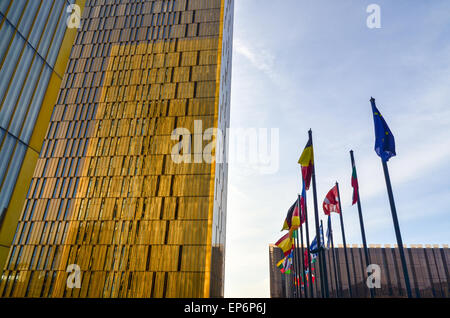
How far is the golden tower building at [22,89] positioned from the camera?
35.8 ft

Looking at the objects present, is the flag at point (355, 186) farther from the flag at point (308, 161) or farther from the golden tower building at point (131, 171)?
the golden tower building at point (131, 171)

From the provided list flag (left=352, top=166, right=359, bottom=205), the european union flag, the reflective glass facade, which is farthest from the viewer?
the reflective glass facade

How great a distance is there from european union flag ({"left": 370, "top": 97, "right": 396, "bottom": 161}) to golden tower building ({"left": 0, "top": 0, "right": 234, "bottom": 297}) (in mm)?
22617

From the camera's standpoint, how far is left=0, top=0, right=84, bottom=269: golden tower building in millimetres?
10898

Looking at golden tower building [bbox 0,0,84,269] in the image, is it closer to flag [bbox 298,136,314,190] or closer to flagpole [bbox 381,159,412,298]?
flag [bbox 298,136,314,190]

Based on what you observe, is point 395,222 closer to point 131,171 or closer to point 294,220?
point 294,220

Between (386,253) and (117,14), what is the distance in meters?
66.0

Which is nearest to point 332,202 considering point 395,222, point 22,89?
point 395,222

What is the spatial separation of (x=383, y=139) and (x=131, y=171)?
1218 inches

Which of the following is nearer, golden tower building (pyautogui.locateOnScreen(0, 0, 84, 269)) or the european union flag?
golden tower building (pyautogui.locateOnScreen(0, 0, 84, 269))

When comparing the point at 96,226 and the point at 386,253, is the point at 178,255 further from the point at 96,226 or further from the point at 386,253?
the point at 386,253

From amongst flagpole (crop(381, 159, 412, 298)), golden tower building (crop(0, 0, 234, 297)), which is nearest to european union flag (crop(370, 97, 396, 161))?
flagpole (crop(381, 159, 412, 298))

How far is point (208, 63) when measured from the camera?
4006 centimetres
